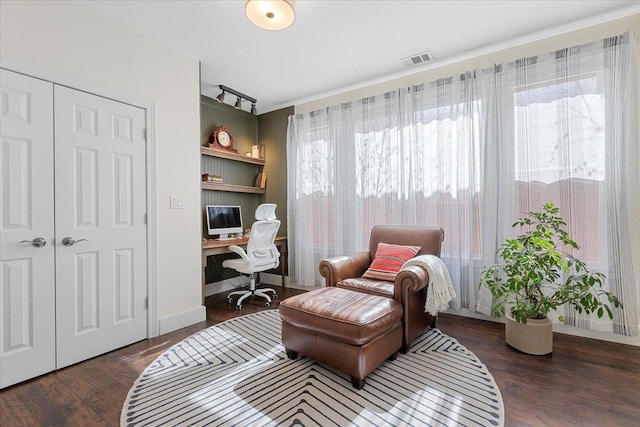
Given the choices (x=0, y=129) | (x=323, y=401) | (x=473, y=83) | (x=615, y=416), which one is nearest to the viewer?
(x=615, y=416)

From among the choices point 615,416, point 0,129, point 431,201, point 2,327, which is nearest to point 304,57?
point 431,201

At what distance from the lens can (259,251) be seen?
370 cm

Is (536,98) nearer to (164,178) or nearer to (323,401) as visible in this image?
(323,401)

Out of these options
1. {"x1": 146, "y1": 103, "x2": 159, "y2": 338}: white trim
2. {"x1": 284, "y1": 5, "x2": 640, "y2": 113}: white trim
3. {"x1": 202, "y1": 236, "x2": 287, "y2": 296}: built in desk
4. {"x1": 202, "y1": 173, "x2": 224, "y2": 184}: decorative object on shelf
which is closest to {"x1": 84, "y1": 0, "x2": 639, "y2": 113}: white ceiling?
{"x1": 284, "y1": 5, "x2": 640, "y2": 113}: white trim

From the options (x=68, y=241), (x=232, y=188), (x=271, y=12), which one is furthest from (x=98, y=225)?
A: (x=271, y=12)

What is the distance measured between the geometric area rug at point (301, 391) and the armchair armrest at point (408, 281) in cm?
50

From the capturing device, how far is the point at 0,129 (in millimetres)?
1931

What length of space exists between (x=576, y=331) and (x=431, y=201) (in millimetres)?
1673

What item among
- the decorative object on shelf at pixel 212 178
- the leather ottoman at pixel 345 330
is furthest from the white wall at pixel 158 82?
the leather ottoman at pixel 345 330

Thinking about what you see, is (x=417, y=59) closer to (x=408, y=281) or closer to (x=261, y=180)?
(x=408, y=281)

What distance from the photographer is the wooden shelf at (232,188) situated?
12.9 ft

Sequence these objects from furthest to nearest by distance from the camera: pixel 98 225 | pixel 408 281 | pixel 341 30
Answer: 1. pixel 341 30
2. pixel 98 225
3. pixel 408 281

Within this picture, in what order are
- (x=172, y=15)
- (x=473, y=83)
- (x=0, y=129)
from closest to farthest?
(x=0, y=129) → (x=172, y=15) → (x=473, y=83)

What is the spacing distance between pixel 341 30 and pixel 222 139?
2.24 metres
